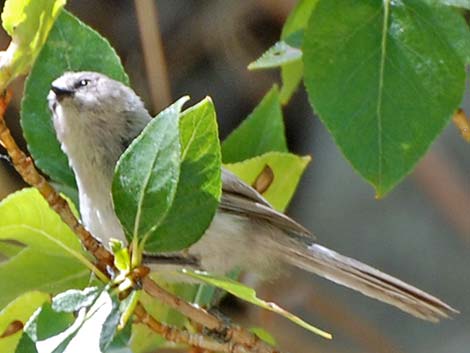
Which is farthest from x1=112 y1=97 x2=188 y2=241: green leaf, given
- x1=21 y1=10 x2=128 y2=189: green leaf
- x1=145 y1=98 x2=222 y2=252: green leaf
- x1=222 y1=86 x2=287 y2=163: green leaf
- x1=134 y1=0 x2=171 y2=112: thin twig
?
x1=134 y1=0 x2=171 y2=112: thin twig

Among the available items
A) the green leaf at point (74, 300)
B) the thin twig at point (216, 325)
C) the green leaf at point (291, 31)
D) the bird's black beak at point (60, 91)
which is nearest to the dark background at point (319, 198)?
the green leaf at point (291, 31)

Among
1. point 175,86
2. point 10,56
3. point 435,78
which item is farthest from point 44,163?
point 175,86

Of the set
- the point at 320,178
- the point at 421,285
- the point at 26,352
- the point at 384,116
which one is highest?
the point at 384,116

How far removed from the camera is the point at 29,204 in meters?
0.94

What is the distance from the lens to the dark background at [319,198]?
6.78 feet

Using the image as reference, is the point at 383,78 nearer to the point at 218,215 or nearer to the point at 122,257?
the point at 122,257

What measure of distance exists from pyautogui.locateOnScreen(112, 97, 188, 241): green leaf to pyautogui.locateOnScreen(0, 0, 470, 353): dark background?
1254mm

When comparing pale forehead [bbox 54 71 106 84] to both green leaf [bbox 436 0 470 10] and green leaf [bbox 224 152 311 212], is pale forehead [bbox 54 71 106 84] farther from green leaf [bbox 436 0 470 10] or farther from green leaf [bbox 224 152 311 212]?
green leaf [bbox 436 0 470 10]

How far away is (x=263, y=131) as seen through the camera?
3.71 feet

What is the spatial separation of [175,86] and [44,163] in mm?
1181

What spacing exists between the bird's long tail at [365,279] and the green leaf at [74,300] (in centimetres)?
48

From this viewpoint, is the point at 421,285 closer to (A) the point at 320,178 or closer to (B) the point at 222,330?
(A) the point at 320,178

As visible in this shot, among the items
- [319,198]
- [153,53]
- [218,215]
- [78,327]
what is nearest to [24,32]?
[78,327]

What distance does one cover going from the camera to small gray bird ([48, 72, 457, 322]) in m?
1.10
